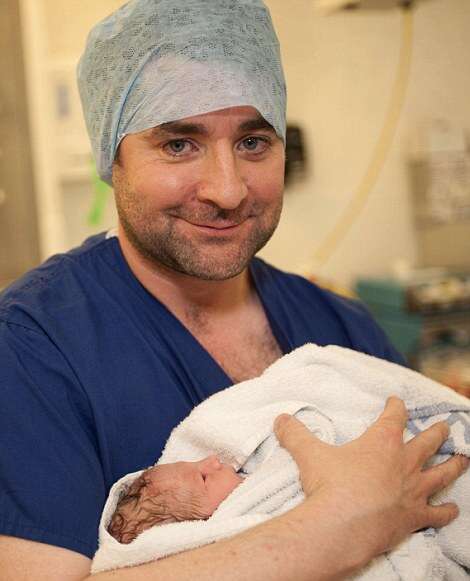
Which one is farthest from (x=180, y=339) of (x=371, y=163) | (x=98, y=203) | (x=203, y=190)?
(x=371, y=163)

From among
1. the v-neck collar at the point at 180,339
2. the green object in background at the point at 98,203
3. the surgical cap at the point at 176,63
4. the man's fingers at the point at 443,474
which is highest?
the surgical cap at the point at 176,63

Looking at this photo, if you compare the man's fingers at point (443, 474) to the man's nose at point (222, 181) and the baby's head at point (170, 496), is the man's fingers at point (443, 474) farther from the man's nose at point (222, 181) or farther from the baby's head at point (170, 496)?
the man's nose at point (222, 181)

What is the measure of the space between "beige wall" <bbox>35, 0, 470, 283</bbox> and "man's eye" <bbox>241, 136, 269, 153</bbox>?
1.69 m

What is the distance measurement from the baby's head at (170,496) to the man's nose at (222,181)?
422mm

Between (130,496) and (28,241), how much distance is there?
1.52 metres

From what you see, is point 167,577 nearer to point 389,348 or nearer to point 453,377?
point 389,348

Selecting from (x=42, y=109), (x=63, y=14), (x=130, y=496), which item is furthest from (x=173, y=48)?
(x=63, y=14)

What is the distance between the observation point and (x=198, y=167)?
4.21ft

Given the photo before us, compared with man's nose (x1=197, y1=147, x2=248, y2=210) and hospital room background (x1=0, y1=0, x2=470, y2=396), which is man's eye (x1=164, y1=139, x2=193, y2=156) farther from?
hospital room background (x1=0, y1=0, x2=470, y2=396)

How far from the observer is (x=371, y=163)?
10.8 feet

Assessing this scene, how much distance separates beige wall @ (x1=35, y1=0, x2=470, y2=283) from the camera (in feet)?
10.2

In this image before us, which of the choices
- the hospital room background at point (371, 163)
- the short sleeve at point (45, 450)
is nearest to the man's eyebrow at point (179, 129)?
the short sleeve at point (45, 450)

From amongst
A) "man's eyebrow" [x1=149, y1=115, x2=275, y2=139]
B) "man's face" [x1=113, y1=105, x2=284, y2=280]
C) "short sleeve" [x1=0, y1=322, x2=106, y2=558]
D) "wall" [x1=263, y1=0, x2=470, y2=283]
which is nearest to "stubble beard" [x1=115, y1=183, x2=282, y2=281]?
"man's face" [x1=113, y1=105, x2=284, y2=280]

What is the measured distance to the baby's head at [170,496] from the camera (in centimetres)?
108
